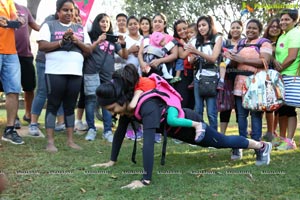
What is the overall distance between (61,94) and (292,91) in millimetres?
3030

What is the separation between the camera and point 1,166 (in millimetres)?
4328

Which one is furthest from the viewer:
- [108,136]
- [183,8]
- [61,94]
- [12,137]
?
[183,8]

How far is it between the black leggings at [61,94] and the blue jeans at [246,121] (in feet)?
7.05

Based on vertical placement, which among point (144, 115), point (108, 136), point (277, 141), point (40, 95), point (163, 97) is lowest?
point (108, 136)

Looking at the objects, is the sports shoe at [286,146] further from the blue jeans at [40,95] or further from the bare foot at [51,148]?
the blue jeans at [40,95]

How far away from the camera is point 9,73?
5.14m

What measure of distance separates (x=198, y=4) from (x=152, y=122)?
18257 mm

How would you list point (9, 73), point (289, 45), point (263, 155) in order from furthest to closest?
1. point (289, 45)
2. point (9, 73)
3. point (263, 155)

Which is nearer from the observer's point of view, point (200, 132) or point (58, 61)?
point (200, 132)

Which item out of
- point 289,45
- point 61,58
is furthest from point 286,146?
point 61,58

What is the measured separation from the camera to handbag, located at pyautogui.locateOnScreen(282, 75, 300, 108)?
533 centimetres

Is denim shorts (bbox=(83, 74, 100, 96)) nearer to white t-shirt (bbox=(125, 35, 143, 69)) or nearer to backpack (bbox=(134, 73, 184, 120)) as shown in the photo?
white t-shirt (bbox=(125, 35, 143, 69))

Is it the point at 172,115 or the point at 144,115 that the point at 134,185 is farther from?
the point at 172,115

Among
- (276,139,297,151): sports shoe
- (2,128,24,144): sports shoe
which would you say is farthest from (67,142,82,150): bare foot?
(276,139,297,151): sports shoe
